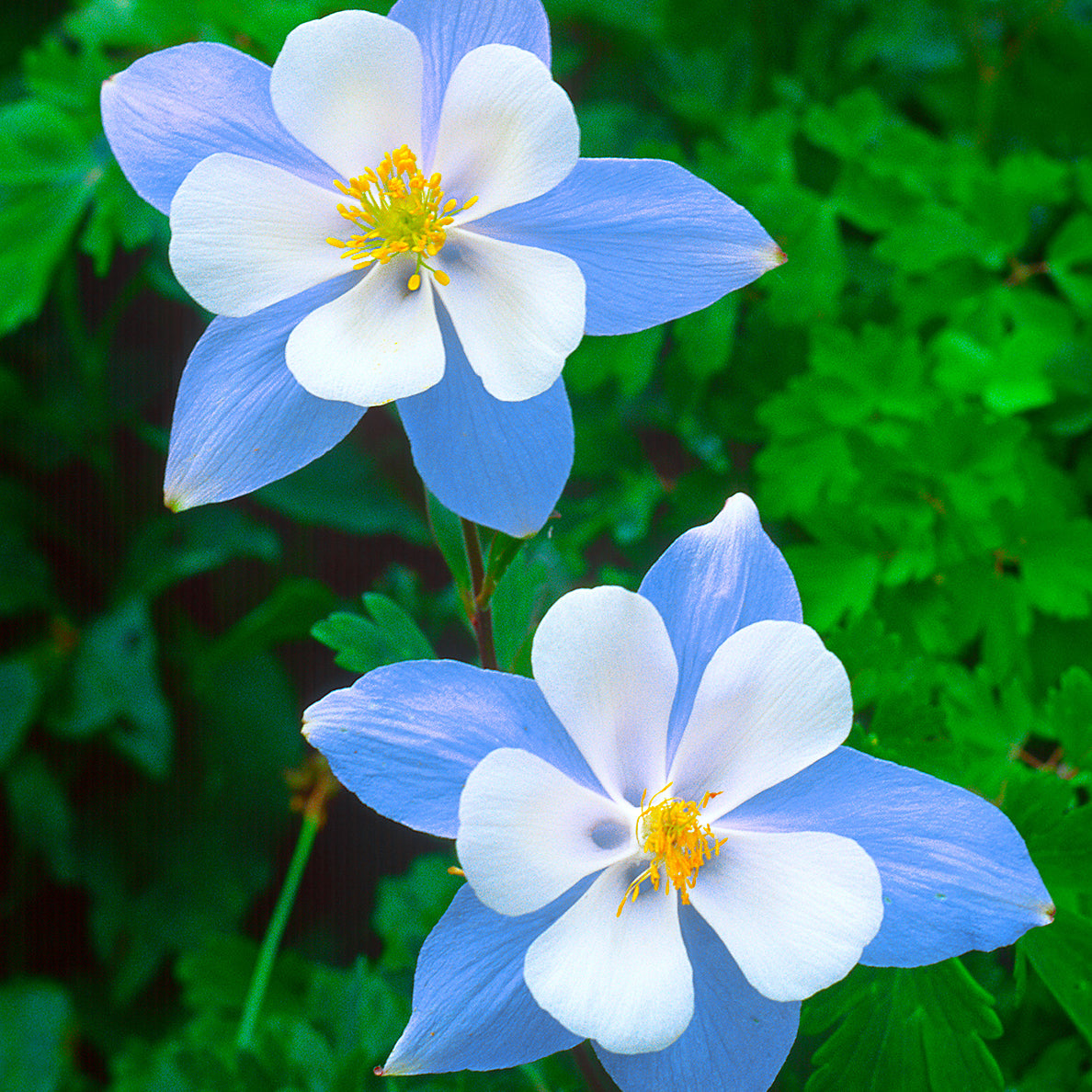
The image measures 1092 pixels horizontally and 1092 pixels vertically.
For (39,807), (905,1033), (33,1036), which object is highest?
(905,1033)

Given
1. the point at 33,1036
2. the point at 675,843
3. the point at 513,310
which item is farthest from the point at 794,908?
the point at 33,1036

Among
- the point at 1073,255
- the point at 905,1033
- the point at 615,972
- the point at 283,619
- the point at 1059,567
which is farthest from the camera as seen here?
the point at 283,619

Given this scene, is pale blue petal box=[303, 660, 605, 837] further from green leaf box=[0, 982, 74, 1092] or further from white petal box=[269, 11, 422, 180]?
green leaf box=[0, 982, 74, 1092]

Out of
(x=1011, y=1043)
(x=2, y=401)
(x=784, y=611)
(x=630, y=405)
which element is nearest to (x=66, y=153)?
(x=2, y=401)

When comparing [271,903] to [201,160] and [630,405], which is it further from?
[201,160]

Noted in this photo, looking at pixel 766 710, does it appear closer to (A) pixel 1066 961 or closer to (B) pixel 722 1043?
(B) pixel 722 1043

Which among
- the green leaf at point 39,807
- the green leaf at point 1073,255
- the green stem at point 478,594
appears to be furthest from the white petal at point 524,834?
the green leaf at point 39,807
